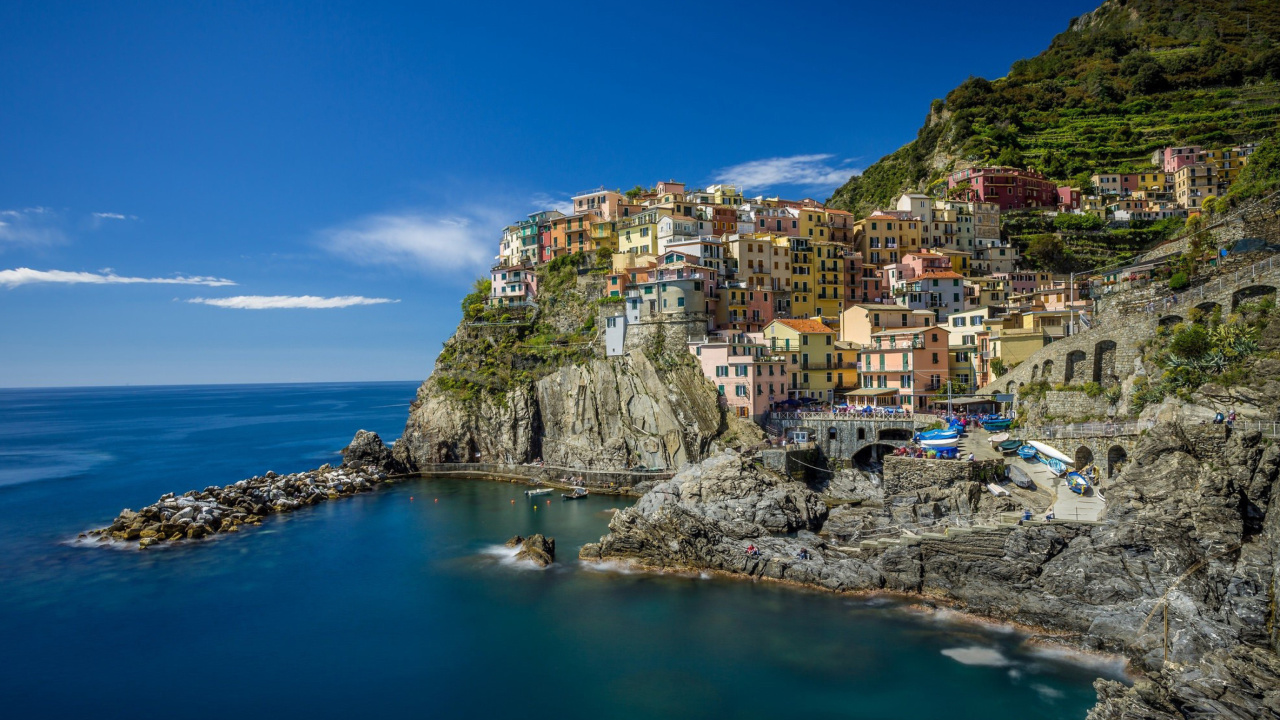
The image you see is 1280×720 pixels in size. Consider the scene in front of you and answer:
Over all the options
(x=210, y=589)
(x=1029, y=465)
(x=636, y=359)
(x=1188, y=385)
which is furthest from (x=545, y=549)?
(x=1188, y=385)

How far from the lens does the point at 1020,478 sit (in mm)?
36250

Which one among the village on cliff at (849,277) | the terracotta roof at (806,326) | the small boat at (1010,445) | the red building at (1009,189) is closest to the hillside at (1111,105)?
the red building at (1009,189)

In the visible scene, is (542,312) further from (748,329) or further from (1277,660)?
(1277,660)

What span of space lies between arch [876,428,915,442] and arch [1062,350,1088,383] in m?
9.02

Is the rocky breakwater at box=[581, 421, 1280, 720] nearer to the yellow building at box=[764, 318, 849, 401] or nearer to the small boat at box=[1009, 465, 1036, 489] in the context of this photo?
the small boat at box=[1009, 465, 1036, 489]

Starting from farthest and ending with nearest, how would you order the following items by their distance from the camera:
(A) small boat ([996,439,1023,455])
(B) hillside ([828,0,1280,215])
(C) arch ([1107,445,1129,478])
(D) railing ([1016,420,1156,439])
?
(B) hillside ([828,0,1280,215]) < (A) small boat ([996,439,1023,455]) < (C) arch ([1107,445,1129,478]) < (D) railing ([1016,420,1156,439])

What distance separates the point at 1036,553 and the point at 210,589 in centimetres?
3850

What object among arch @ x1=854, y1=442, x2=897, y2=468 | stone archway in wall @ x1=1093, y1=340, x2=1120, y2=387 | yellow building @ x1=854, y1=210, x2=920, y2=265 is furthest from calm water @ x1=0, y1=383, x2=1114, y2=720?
yellow building @ x1=854, y1=210, x2=920, y2=265

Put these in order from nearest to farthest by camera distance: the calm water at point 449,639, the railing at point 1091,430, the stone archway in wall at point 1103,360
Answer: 1. the calm water at point 449,639
2. the railing at point 1091,430
3. the stone archway in wall at point 1103,360

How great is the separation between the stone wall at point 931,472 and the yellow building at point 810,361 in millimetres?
12880

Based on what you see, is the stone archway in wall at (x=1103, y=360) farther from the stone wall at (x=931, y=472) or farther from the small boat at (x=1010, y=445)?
the stone wall at (x=931, y=472)

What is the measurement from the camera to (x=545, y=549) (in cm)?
3862

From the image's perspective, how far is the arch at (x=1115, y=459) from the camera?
3312 centimetres

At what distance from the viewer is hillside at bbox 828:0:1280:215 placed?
88812 mm
